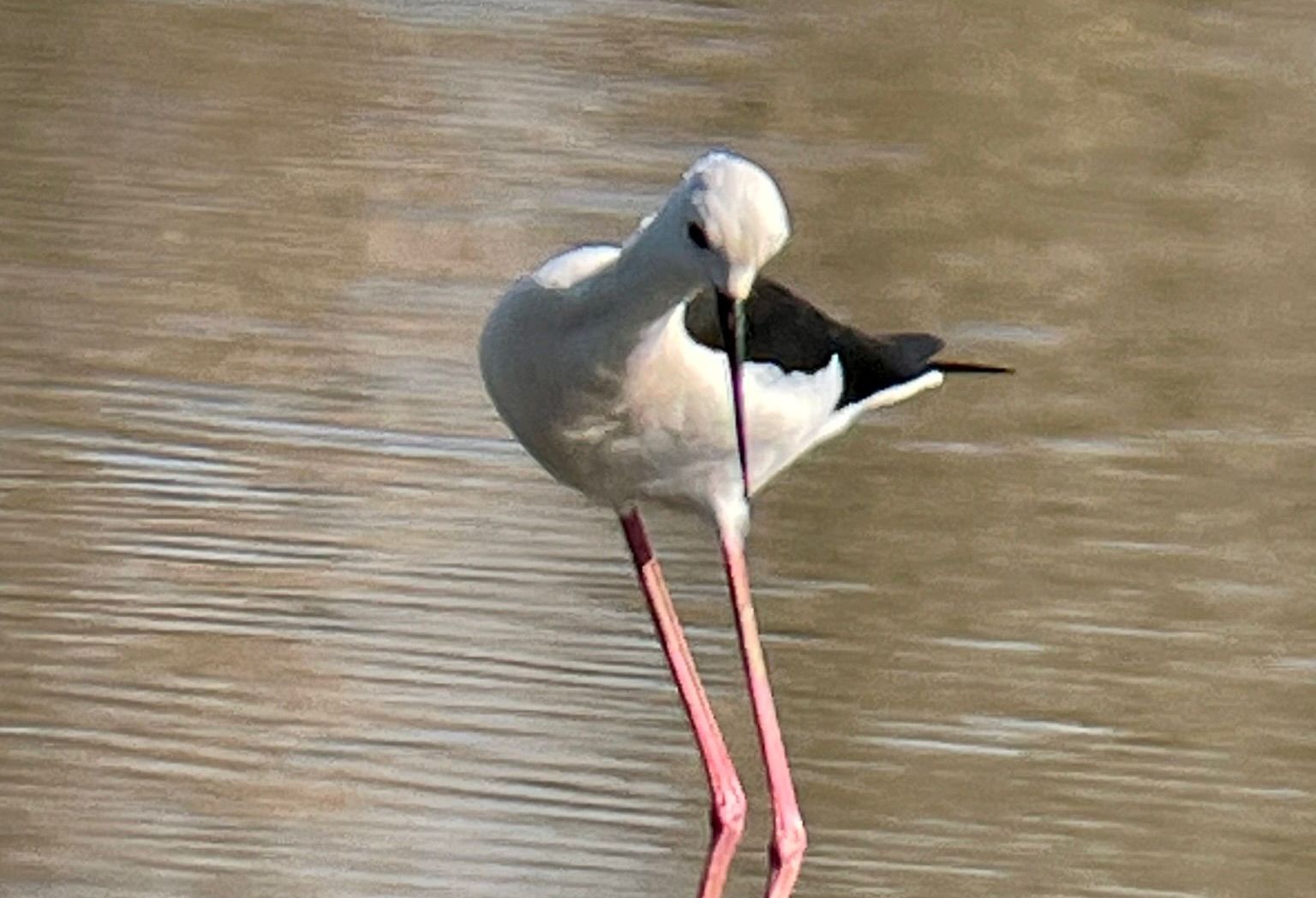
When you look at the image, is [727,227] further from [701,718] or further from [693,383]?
[701,718]

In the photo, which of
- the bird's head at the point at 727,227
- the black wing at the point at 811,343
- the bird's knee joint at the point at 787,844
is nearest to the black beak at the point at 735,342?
the bird's head at the point at 727,227

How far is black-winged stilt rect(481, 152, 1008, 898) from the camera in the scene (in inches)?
162

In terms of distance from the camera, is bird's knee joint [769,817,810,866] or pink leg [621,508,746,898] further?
pink leg [621,508,746,898]

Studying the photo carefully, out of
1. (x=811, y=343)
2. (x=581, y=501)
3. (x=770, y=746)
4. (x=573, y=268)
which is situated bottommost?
(x=581, y=501)

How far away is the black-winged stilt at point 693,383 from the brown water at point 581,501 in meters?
0.14

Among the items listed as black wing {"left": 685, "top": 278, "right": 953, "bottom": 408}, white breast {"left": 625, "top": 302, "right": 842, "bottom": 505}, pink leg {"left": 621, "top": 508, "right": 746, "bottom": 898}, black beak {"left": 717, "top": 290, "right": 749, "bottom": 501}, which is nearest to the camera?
black beak {"left": 717, "top": 290, "right": 749, "bottom": 501}

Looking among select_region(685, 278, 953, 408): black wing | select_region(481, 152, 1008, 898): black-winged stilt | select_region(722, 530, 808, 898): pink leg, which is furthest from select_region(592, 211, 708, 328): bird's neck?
select_region(722, 530, 808, 898): pink leg

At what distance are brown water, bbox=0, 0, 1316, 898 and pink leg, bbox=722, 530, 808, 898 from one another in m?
0.05

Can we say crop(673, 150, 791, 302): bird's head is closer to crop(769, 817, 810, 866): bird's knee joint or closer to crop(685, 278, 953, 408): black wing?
crop(685, 278, 953, 408): black wing

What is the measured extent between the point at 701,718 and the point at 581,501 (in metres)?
1.20

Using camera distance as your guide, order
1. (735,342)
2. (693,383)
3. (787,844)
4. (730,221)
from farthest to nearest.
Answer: (787,844) < (693,383) < (735,342) < (730,221)

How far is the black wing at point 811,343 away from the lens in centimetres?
449

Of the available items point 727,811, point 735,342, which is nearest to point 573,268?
point 735,342

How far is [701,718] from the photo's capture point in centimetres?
470
